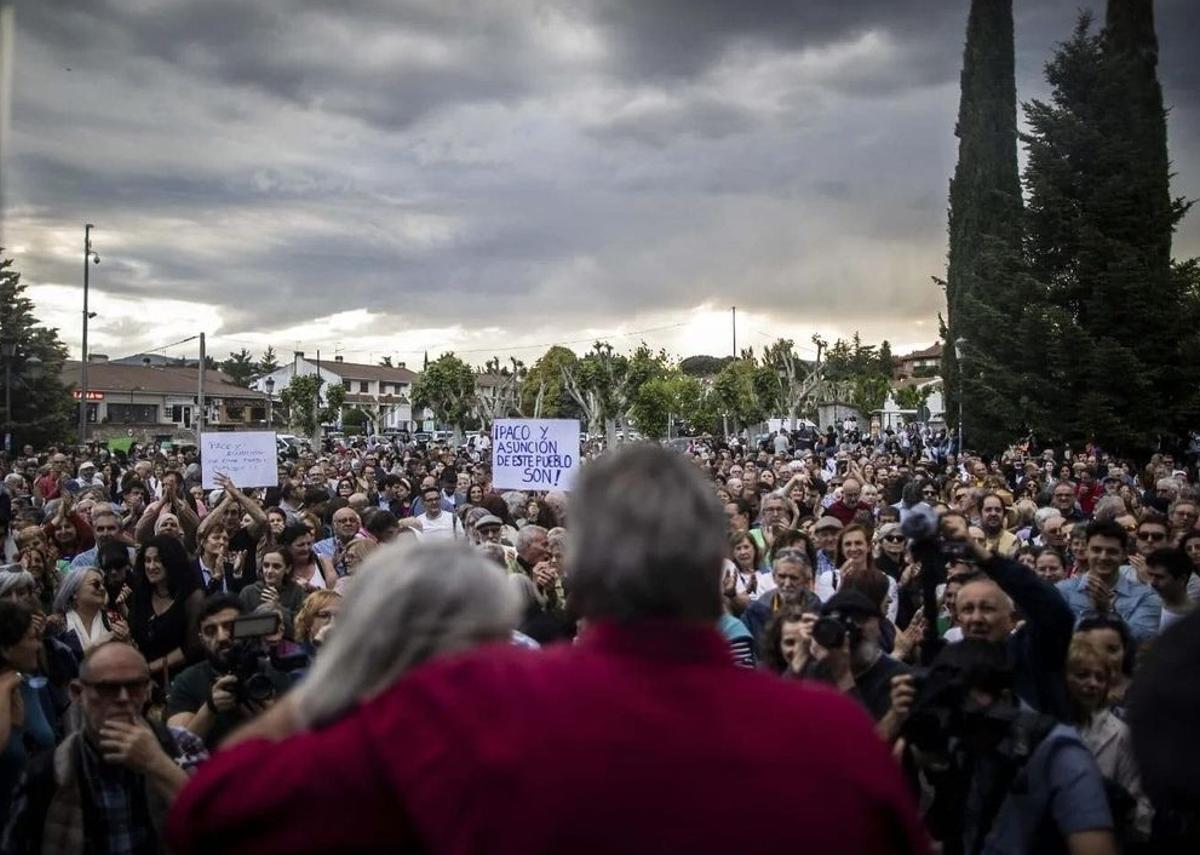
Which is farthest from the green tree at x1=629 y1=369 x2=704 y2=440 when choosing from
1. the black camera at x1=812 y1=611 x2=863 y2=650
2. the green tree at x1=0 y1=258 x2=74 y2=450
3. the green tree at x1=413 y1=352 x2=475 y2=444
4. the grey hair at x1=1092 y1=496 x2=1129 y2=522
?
the black camera at x1=812 y1=611 x2=863 y2=650

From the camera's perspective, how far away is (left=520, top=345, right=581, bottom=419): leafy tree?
252ft

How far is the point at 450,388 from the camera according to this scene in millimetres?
71875

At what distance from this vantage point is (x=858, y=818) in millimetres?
1571

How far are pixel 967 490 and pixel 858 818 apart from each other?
36.7 feet

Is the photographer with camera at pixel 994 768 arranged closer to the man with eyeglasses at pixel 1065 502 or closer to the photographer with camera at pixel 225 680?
the photographer with camera at pixel 225 680

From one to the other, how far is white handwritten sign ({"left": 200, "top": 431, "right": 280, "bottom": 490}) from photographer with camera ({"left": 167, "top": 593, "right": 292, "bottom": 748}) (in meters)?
8.27

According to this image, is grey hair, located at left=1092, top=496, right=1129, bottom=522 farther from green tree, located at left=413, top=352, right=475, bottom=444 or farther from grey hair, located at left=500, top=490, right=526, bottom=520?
green tree, located at left=413, top=352, right=475, bottom=444

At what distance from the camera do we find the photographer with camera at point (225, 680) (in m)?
3.50

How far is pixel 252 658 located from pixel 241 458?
33.1 ft

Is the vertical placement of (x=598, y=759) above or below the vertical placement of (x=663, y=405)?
below

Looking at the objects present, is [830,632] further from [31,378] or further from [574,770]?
[31,378]

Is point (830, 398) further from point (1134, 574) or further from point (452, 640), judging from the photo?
point (452, 640)

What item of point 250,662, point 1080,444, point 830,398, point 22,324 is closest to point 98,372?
point 22,324

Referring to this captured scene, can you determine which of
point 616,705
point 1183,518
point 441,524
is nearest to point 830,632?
point 616,705
